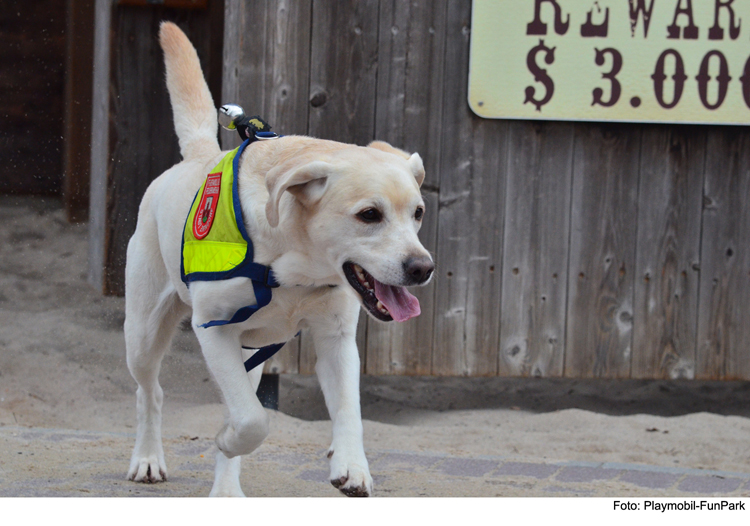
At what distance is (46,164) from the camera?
32.7 ft

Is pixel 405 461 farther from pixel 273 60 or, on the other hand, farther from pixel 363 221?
pixel 273 60

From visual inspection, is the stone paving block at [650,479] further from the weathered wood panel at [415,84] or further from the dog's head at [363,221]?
the dog's head at [363,221]

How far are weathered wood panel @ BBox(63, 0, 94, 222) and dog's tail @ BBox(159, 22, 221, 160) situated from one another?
5444mm

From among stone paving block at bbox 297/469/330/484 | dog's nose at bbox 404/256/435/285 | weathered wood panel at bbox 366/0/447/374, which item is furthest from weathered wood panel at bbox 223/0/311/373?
dog's nose at bbox 404/256/435/285

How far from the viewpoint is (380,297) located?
2482 mm

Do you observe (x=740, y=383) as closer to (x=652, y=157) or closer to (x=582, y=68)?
(x=652, y=157)

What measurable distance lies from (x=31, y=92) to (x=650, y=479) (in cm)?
846

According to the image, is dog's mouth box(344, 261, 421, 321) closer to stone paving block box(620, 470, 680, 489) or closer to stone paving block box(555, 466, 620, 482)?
stone paving block box(555, 466, 620, 482)

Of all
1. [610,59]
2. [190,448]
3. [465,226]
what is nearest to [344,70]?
[465,226]

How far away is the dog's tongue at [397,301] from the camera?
2471 millimetres

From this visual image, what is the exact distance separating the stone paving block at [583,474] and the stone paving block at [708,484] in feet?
1.02

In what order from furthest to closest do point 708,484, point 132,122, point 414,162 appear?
point 132,122 < point 708,484 < point 414,162

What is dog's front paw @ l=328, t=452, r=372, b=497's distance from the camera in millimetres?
2518

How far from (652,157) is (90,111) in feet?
19.0
